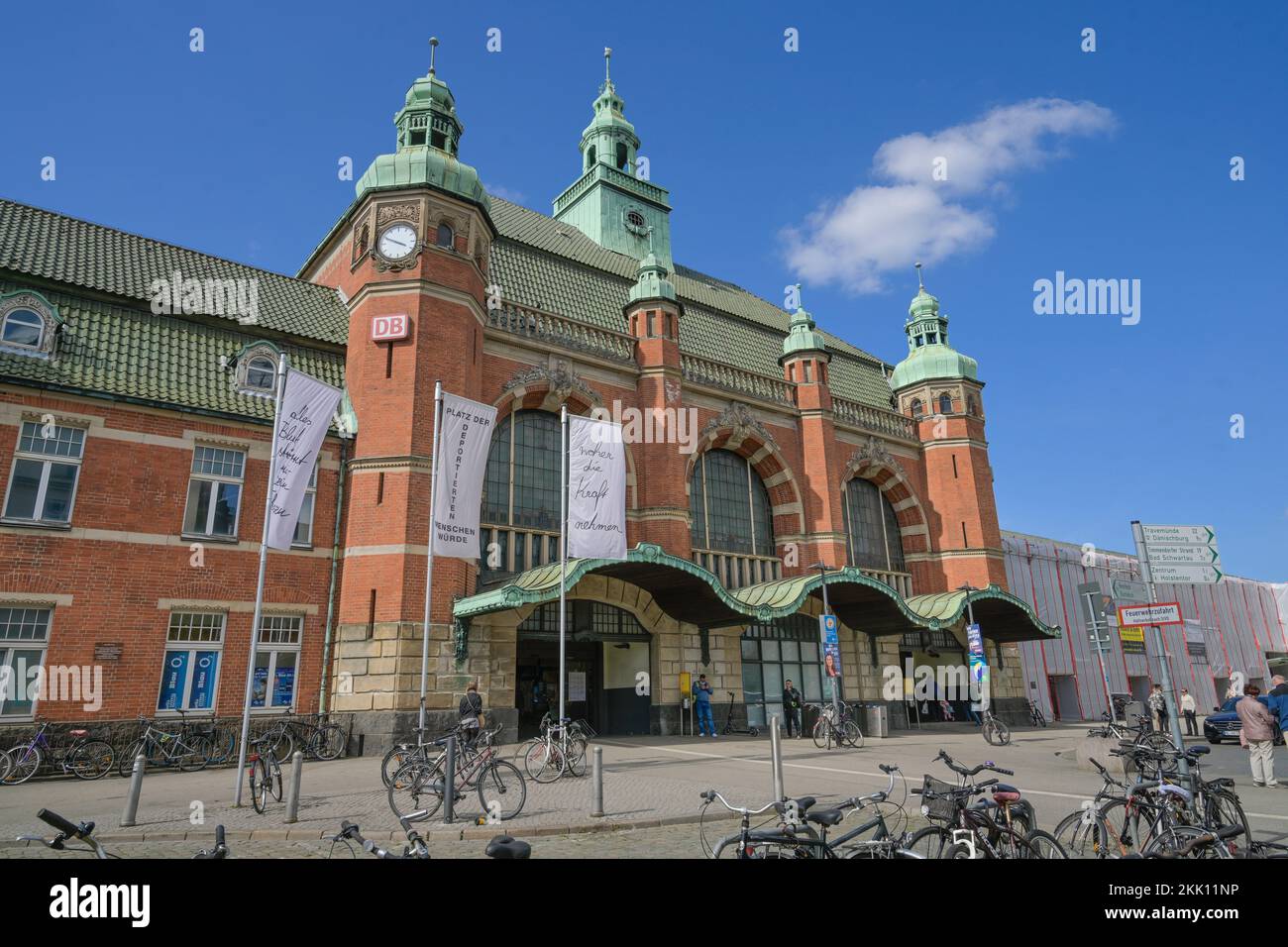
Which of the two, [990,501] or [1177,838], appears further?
[990,501]

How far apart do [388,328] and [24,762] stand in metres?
A: 12.7

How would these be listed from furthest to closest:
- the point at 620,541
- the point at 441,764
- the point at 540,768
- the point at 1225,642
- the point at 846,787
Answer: the point at 1225,642 → the point at 620,541 → the point at 540,768 → the point at 846,787 → the point at 441,764

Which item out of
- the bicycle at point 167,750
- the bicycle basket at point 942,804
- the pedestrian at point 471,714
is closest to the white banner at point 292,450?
the pedestrian at point 471,714

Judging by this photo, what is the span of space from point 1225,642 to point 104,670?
202 feet

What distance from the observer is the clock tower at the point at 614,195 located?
4000cm

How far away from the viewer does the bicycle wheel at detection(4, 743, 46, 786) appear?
1485cm

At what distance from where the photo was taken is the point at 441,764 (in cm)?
1123

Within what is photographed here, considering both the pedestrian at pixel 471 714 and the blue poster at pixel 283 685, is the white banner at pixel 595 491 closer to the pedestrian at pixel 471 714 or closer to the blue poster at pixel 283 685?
the pedestrian at pixel 471 714

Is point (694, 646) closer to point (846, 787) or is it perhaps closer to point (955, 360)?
point (846, 787)

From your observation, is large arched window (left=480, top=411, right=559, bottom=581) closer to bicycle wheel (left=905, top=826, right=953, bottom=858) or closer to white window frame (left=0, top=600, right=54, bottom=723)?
white window frame (left=0, top=600, right=54, bottom=723)

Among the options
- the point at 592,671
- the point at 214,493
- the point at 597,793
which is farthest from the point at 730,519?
the point at 597,793
